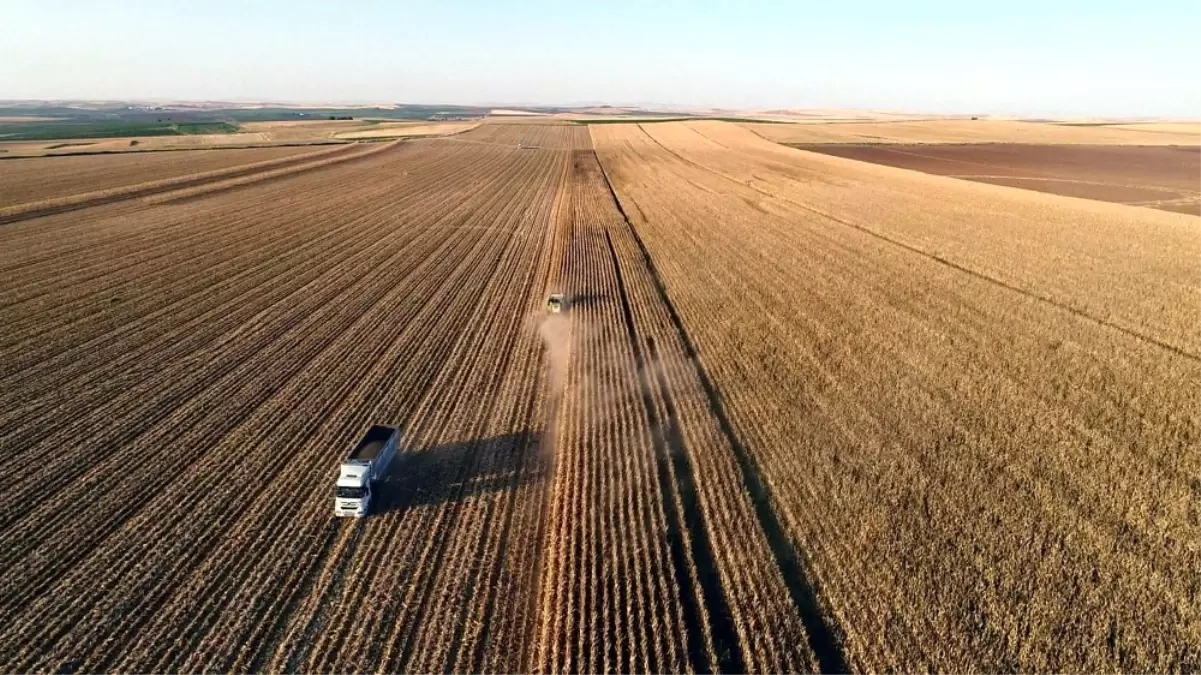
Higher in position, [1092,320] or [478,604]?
[1092,320]

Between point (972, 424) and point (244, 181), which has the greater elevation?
point (244, 181)

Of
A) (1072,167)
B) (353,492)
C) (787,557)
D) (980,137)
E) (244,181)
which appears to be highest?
(980,137)

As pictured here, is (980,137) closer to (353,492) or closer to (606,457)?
(606,457)

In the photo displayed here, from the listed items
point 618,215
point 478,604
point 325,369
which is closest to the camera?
point 478,604

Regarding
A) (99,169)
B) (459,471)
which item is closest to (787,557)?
(459,471)

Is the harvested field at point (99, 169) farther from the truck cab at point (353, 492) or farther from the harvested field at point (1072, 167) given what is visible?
the harvested field at point (1072, 167)

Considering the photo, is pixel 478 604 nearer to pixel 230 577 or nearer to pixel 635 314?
pixel 230 577

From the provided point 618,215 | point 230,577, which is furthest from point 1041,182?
point 230,577
